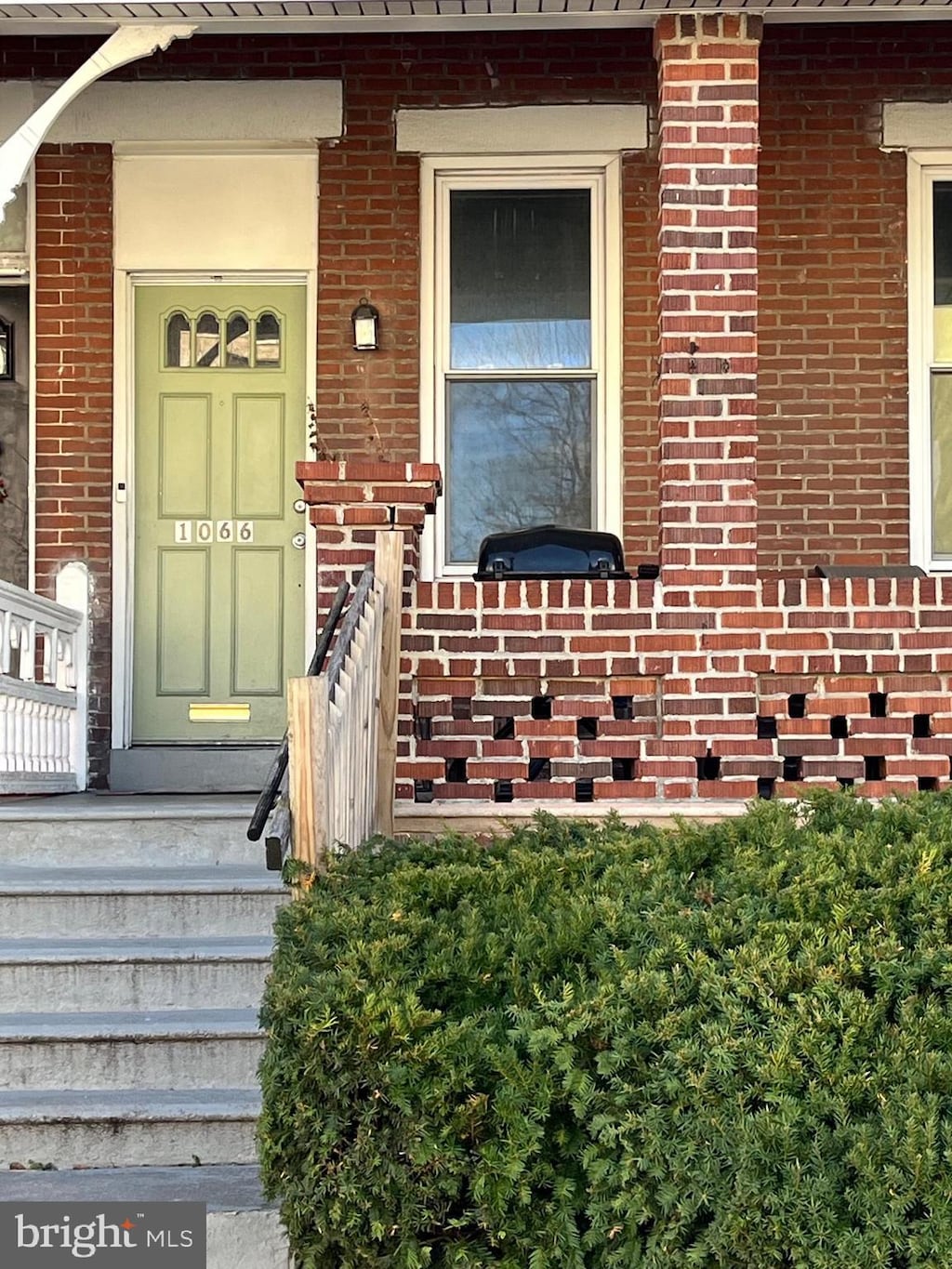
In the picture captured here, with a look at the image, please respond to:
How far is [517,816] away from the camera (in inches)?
216

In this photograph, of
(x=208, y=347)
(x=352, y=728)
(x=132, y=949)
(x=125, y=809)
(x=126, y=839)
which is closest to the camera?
(x=352, y=728)

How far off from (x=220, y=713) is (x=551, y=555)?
2.29 m

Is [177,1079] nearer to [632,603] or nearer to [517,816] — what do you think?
[517,816]

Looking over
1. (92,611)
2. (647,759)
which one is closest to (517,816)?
(647,759)

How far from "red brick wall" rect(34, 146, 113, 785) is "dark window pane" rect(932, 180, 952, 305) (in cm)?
418

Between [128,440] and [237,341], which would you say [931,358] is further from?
[128,440]

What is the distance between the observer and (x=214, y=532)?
764 cm

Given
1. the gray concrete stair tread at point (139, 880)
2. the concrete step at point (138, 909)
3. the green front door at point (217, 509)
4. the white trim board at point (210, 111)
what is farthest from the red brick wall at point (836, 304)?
the concrete step at point (138, 909)

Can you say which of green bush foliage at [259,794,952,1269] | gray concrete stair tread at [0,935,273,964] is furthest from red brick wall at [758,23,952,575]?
green bush foliage at [259,794,952,1269]

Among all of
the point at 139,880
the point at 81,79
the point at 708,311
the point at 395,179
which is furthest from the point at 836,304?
the point at 139,880

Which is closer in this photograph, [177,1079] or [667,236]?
[177,1079]

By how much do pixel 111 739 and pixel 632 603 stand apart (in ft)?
10.3

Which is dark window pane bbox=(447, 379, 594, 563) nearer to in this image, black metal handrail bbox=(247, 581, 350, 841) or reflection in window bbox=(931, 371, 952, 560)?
reflection in window bbox=(931, 371, 952, 560)

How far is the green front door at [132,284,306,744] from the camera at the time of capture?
7.57m
